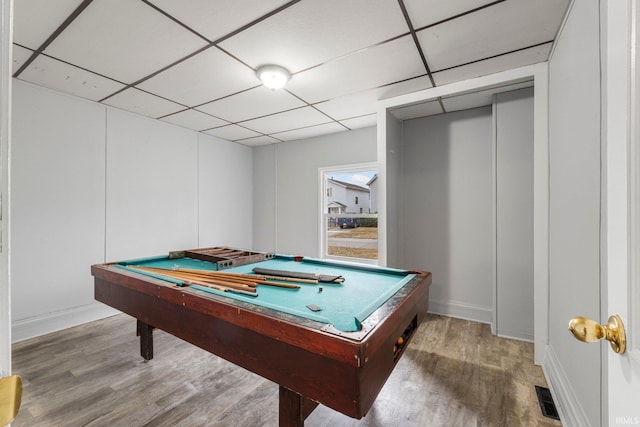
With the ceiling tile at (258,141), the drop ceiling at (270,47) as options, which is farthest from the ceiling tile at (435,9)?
the ceiling tile at (258,141)

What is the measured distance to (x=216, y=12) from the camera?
1.79m

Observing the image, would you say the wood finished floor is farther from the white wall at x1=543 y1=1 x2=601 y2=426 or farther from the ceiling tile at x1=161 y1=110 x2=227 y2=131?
the ceiling tile at x1=161 y1=110 x2=227 y2=131

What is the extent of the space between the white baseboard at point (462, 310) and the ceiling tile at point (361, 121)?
255cm

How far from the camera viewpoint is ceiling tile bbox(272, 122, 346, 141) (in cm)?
420

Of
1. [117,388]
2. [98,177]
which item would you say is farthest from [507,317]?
[98,177]

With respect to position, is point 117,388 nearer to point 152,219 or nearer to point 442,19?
point 152,219

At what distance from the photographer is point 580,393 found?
1586mm

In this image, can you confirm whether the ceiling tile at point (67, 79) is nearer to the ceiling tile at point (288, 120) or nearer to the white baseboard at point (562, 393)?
the ceiling tile at point (288, 120)

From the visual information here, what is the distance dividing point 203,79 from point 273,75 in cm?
75

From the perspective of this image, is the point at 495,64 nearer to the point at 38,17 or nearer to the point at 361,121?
the point at 361,121

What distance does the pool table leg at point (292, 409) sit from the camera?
130 cm

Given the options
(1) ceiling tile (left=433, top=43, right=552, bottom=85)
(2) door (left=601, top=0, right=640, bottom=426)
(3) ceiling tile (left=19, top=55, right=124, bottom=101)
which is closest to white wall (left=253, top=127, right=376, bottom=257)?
(1) ceiling tile (left=433, top=43, right=552, bottom=85)

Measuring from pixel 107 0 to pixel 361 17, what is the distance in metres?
1.58

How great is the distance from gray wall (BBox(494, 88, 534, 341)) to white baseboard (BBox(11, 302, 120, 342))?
453 cm
